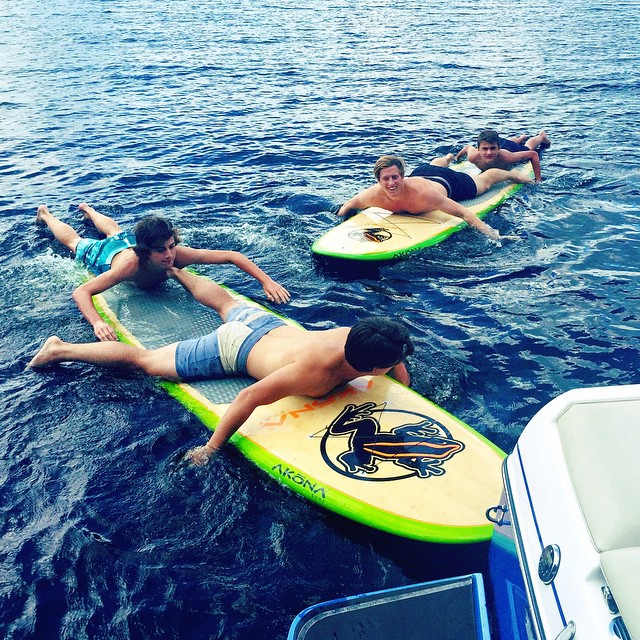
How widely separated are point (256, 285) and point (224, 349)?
247 cm

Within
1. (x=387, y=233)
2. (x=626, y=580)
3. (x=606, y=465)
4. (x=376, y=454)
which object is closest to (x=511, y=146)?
(x=387, y=233)

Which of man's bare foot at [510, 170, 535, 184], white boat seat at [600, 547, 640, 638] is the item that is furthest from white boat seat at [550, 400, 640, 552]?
man's bare foot at [510, 170, 535, 184]

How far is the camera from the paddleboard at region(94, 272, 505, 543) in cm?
469

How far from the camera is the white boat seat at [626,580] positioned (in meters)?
2.27

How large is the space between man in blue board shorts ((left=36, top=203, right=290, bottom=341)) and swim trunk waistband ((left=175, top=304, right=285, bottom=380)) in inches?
42.9

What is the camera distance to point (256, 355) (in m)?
5.96

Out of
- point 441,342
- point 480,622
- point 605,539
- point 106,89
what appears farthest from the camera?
point 106,89

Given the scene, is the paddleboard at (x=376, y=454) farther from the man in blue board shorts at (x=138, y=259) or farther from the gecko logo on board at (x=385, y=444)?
the man in blue board shorts at (x=138, y=259)

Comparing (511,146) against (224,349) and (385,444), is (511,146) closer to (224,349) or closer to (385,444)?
(224,349)

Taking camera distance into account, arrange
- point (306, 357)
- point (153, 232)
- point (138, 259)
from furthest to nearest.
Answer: point (138, 259) → point (153, 232) → point (306, 357)

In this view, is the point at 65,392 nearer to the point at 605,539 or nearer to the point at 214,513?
the point at 214,513

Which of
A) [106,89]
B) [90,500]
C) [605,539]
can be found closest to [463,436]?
[605,539]

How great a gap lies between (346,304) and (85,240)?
152 inches

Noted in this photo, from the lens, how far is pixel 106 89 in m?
18.6
